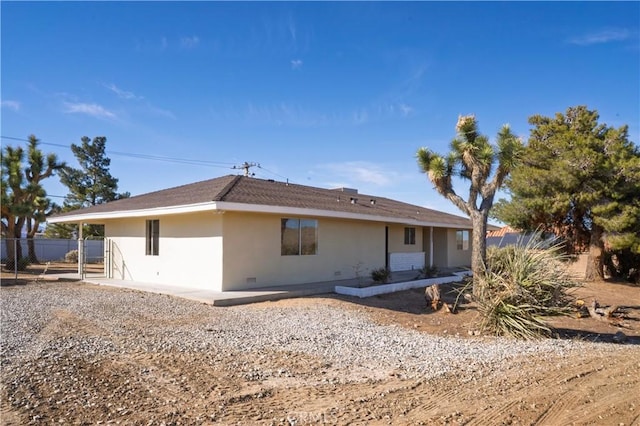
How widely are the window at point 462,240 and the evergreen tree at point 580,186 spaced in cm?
335

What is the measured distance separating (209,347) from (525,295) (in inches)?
253

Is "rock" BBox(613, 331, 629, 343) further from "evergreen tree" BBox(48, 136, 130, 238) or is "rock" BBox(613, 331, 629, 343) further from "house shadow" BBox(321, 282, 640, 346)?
"evergreen tree" BBox(48, 136, 130, 238)

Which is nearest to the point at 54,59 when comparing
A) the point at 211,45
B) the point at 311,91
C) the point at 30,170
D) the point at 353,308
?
the point at 211,45

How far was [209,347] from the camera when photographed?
740 centimetres

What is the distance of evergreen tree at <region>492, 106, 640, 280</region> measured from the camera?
64.8ft

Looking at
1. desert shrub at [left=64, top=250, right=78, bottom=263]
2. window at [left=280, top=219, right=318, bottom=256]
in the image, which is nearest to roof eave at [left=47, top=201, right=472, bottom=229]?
window at [left=280, top=219, right=318, bottom=256]

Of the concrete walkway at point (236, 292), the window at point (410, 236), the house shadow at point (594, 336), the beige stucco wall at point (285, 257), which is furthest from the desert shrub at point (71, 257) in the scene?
the house shadow at point (594, 336)

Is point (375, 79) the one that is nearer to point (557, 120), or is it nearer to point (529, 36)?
point (529, 36)

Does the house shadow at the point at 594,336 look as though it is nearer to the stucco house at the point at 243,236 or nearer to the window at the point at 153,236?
the stucco house at the point at 243,236

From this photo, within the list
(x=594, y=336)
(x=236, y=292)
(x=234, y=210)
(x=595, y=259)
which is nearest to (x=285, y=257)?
(x=236, y=292)

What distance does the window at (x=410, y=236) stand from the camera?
73.7 ft

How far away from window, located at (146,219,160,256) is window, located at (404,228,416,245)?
38.6ft

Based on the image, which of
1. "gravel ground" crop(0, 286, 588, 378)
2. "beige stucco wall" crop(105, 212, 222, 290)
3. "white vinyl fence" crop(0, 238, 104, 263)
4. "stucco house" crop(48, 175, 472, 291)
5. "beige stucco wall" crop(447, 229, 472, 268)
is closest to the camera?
"gravel ground" crop(0, 286, 588, 378)

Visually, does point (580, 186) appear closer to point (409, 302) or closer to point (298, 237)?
point (409, 302)
